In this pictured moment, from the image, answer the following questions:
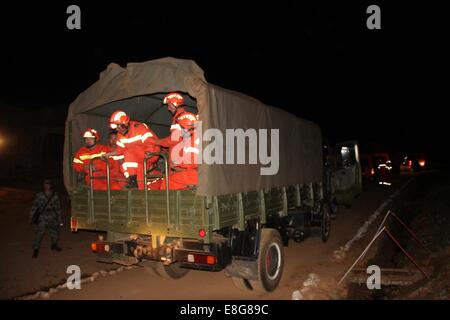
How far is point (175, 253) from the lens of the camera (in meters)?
5.14

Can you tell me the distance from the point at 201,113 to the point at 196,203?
1.07m

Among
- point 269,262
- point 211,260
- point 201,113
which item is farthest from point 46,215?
point 201,113

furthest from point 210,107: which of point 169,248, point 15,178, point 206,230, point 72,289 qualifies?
point 15,178

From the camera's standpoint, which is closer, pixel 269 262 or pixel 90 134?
pixel 269 262

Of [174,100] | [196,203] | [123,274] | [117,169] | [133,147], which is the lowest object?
[123,274]

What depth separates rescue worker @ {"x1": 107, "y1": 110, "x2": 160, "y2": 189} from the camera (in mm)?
5965

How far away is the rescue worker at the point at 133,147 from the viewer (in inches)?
235

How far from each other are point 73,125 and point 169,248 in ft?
8.78

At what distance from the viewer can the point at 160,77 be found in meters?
5.29

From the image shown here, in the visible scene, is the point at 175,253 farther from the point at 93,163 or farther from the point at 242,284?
the point at 93,163

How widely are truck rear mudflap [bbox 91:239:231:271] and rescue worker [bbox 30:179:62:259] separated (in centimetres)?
294

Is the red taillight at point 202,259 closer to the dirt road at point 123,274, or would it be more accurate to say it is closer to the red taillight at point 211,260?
the red taillight at point 211,260

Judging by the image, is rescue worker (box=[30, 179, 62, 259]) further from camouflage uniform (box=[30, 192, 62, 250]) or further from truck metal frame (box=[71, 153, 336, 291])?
truck metal frame (box=[71, 153, 336, 291])

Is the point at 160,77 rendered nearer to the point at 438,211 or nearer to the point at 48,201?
the point at 48,201
